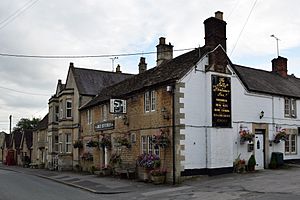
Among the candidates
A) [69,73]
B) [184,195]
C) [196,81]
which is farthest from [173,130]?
[69,73]

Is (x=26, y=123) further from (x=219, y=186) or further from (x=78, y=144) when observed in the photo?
(x=219, y=186)

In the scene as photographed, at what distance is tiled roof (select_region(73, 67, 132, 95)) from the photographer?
36.7 meters

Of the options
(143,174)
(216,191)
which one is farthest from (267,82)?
(216,191)

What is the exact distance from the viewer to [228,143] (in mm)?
21734

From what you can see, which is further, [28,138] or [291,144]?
[28,138]

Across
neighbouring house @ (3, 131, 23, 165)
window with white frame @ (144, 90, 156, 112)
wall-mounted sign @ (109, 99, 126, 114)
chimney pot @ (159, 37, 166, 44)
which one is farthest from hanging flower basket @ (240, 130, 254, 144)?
neighbouring house @ (3, 131, 23, 165)

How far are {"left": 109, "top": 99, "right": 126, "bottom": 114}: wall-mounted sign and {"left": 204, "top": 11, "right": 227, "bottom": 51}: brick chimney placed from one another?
6.67m

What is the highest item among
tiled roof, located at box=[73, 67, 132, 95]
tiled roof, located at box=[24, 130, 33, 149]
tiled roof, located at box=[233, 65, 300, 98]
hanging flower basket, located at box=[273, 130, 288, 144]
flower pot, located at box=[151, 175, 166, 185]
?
tiled roof, located at box=[73, 67, 132, 95]

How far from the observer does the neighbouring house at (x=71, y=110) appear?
35875mm

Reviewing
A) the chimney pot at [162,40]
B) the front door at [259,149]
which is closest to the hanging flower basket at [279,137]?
the front door at [259,149]

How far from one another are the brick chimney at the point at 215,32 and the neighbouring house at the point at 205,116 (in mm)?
57

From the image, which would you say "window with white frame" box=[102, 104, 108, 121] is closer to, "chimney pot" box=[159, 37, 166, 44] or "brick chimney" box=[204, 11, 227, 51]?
"chimney pot" box=[159, 37, 166, 44]

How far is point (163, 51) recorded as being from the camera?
29.3 meters

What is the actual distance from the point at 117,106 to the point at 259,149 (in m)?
9.28
